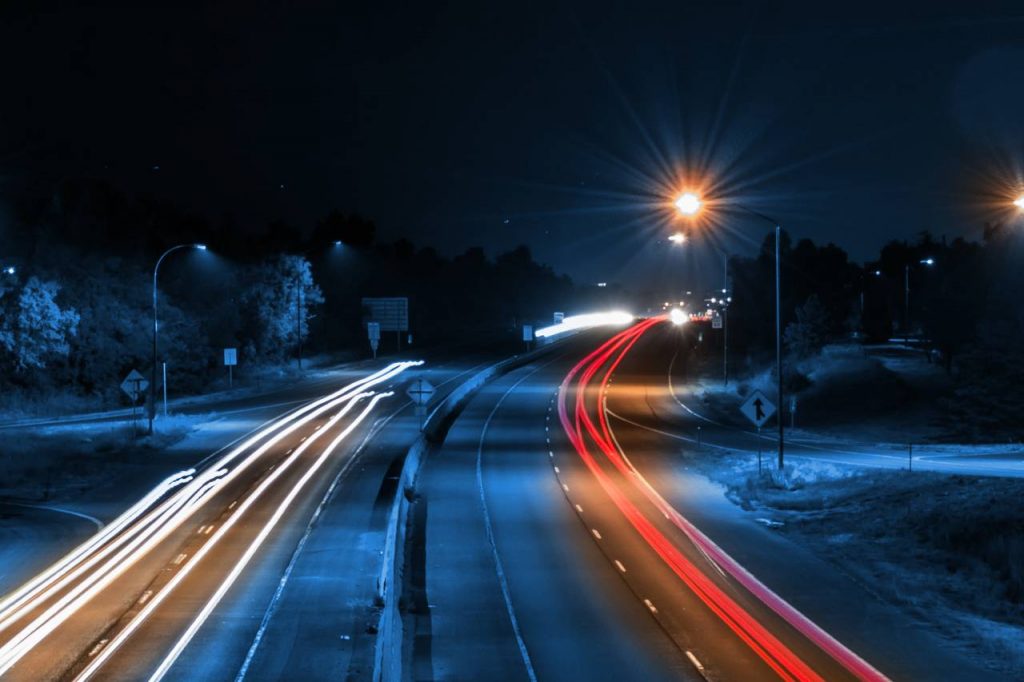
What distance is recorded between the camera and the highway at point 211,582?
47.2 feet

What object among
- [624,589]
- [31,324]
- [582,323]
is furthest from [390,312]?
[624,589]

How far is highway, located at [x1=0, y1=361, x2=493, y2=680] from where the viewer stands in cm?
1438

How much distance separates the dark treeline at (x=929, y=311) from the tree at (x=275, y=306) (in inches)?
1432

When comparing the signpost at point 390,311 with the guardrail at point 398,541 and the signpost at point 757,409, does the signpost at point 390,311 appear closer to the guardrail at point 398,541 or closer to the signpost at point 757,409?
the guardrail at point 398,541

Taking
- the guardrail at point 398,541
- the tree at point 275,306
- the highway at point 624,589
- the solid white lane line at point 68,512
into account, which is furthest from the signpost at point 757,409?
the tree at point 275,306

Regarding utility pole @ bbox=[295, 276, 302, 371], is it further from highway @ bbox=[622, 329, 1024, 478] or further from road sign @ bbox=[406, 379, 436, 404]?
road sign @ bbox=[406, 379, 436, 404]

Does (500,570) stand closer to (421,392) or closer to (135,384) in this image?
(421,392)

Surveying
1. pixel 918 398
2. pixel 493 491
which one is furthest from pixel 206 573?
pixel 918 398

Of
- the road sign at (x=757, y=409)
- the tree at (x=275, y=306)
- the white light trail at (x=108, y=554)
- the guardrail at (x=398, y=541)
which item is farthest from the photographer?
the tree at (x=275, y=306)

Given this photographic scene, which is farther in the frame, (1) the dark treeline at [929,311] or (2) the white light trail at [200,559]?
(1) the dark treeline at [929,311]

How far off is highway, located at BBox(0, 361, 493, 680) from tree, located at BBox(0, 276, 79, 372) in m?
29.0

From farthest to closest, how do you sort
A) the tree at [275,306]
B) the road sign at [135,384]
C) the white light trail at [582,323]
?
the white light trail at [582,323] → the tree at [275,306] → the road sign at [135,384]

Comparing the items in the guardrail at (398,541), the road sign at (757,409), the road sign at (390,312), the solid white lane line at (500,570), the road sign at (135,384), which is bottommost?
the solid white lane line at (500,570)

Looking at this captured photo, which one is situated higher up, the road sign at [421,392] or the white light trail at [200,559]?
the road sign at [421,392]
